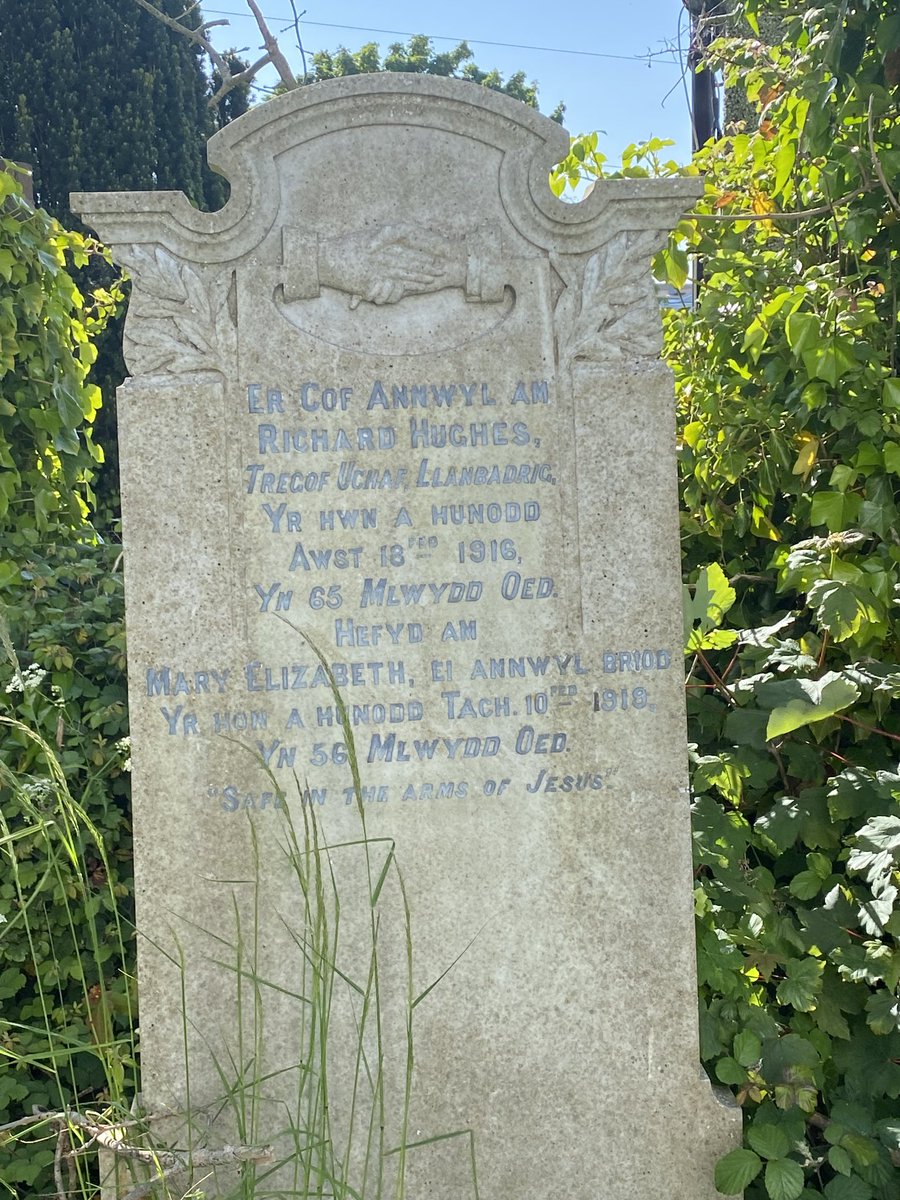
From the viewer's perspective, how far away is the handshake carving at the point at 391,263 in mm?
2576

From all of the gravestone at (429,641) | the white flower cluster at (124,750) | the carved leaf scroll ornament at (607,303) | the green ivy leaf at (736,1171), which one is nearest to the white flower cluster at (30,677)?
the white flower cluster at (124,750)

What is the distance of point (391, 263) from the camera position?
2.59 meters

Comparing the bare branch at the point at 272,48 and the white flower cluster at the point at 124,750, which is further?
the bare branch at the point at 272,48

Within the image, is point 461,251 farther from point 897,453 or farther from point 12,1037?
point 12,1037

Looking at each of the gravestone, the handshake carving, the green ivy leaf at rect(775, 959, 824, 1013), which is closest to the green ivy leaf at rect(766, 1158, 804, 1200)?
the gravestone

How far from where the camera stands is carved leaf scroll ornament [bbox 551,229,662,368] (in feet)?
8.53

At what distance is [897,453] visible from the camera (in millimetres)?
3016

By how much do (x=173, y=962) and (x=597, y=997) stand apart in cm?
97

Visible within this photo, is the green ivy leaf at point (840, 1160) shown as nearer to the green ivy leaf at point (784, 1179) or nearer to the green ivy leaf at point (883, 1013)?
the green ivy leaf at point (784, 1179)

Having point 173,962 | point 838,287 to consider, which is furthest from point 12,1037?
point 838,287

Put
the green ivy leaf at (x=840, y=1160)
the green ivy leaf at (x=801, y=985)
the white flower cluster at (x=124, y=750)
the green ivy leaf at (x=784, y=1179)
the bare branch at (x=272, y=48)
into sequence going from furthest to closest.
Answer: the bare branch at (x=272, y=48)
the white flower cluster at (x=124, y=750)
the green ivy leaf at (x=801, y=985)
the green ivy leaf at (x=840, y=1160)
the green ivy leaf at (x=784, y=1179)

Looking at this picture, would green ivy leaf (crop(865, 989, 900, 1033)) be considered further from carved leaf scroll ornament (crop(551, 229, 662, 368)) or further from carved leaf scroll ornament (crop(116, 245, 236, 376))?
carved leaf scroll ornament (crop(116, 245, 236, 376))

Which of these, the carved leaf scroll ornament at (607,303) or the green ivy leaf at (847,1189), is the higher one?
the carved leaf scroll ornament at (607,303)

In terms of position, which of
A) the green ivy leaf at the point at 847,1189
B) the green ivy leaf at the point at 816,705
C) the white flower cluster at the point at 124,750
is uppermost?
the green ivy leaf at the point at 816,705
